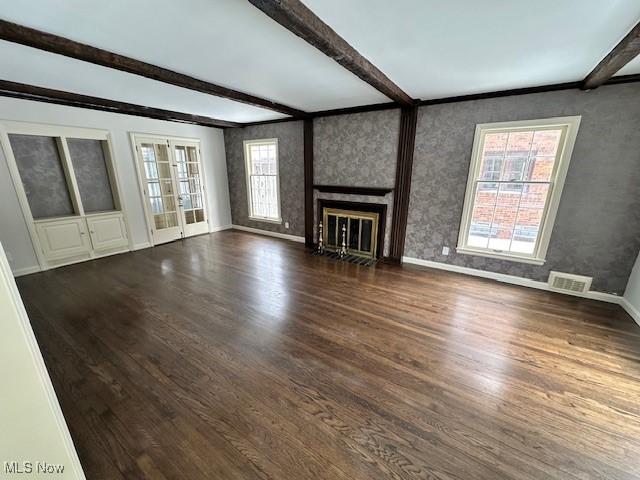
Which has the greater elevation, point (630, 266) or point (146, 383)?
point (630, 266)

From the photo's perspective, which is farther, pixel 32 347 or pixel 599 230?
pixel 599 230

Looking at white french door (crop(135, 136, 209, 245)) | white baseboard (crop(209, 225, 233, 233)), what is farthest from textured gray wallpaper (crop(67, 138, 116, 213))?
white baseboard (crop(209, 225, 233, 233))

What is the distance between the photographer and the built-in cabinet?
12.5 feet

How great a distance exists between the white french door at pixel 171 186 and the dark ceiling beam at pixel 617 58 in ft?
20.9

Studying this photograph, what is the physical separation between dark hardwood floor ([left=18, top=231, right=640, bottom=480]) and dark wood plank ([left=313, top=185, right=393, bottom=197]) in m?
1.60

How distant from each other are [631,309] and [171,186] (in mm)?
7460

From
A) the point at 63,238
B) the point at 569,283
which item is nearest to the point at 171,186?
the point at 63,238

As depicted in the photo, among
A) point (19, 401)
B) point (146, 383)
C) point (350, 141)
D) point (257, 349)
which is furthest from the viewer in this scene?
point (350, 141)

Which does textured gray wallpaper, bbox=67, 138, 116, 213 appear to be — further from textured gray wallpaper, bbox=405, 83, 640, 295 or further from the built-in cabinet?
textured gray wallpaper, bbox=405, 83, 640, 295

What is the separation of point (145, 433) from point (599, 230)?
4.87 m

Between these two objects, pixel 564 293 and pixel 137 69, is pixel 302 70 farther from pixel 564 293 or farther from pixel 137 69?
pixel 564 293

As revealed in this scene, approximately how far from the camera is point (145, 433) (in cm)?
156

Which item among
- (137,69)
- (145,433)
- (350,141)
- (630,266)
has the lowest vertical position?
(145,433)

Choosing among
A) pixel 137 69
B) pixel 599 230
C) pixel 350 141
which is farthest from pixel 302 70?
pixel 599 230
